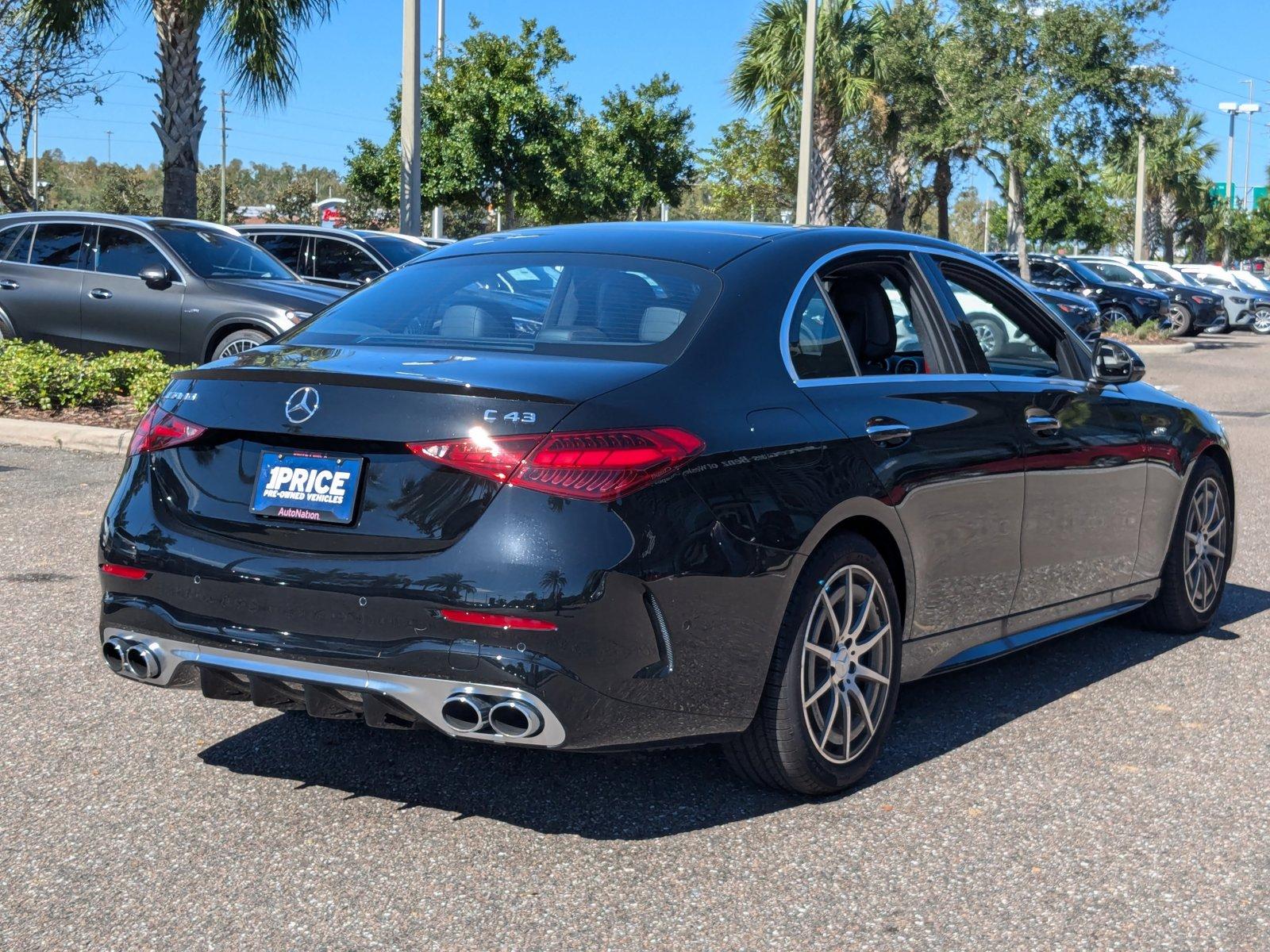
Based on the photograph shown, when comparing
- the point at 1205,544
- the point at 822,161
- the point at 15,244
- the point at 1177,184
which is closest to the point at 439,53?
the point at 822,161

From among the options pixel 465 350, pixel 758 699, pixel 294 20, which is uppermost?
pixel 294 20

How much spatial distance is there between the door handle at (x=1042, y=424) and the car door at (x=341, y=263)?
11545mm

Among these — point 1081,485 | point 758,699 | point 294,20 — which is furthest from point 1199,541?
point 294,20

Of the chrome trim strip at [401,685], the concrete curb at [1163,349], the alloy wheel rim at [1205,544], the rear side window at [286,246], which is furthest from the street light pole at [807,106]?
the chrome trim strip at [401,685]

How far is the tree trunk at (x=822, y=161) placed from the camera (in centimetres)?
3234

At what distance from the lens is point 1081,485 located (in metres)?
5.45

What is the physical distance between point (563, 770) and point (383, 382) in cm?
142

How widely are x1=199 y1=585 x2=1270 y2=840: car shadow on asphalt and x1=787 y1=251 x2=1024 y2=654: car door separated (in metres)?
0.35

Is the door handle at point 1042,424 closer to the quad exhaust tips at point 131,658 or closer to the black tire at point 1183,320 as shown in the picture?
the quad exhaust tips at point 131,658

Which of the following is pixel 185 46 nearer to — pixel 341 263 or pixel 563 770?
pixel 341 263

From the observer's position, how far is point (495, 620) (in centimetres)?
355

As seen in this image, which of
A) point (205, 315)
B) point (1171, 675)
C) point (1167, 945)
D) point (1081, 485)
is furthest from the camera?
point (205, 315)

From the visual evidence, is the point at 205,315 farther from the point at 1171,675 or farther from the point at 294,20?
the point at 1171,675

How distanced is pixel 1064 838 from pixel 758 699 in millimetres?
896
